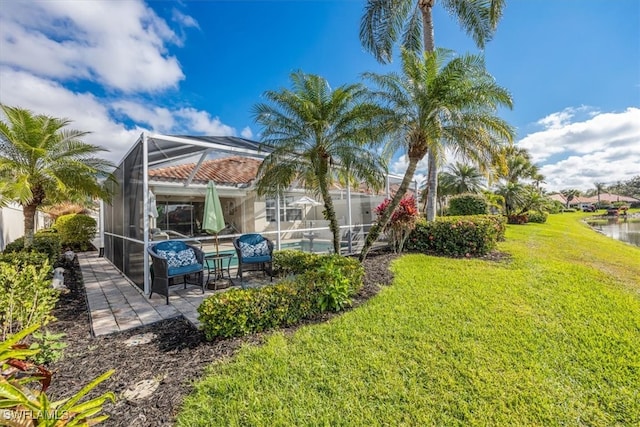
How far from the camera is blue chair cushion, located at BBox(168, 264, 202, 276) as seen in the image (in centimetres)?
638

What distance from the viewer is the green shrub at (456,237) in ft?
32.1

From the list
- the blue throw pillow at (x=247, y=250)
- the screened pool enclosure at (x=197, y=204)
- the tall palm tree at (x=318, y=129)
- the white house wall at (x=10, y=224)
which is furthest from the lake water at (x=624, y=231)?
the white house wall at (x=10, y=224)

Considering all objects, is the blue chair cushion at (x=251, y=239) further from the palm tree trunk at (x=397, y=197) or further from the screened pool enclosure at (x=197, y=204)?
the palm tree trunk at (x=397, y=197)

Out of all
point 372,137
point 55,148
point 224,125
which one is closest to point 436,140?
point 372,137

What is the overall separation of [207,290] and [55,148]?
20.0ft

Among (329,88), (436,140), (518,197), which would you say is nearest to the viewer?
(436,140)

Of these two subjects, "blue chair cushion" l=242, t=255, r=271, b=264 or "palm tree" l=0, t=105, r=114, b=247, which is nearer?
"palm tree" l=0, t=105, r=114, b=247

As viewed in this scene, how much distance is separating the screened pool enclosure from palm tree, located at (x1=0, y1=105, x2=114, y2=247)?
39.8 inches

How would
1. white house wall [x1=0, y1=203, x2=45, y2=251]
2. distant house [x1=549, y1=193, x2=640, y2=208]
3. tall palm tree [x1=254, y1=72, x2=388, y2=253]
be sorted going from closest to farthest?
tall palm tree [x1=254, y1=72, x2=388, y2=253], white house wall [x1=0, y1=203, x2=45, y2=251], distant house [x1=549, y1=193, x2=640, y2=208]

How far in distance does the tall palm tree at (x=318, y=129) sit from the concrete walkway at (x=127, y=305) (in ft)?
12.4

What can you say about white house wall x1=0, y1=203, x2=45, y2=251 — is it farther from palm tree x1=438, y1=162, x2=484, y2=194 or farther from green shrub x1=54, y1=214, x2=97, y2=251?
palm tree x1=438, y1=162, x2=484, y2=194

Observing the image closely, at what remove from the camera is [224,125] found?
1481cm

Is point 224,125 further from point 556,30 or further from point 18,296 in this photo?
point 556,30

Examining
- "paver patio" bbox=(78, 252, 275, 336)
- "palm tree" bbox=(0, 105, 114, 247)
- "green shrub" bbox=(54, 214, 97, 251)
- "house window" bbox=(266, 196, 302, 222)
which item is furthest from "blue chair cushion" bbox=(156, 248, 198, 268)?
"green shrub" bbox=(54, 214, 97, 251)
